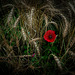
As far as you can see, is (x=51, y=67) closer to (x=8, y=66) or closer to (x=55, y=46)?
(x=55, y=46)

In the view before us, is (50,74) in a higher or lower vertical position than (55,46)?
lower

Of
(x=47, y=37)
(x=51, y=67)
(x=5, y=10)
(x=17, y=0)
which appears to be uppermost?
(x=17, y=0)

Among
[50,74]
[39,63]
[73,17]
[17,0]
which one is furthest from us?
[17,0]

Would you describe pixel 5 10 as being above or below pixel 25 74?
above

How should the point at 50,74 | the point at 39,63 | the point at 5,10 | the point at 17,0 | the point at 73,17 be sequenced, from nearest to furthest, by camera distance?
the point at 50,74, the point at 39,63, the point at 73,17, the point at 17,0, the point at 5,10

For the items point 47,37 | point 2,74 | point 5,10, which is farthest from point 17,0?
point 2,74

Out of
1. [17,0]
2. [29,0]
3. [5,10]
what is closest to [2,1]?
[5,10]

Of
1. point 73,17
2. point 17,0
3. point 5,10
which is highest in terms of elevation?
point 17,0

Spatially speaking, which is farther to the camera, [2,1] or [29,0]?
[2,1]

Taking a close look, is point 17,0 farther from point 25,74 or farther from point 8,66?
point 25,74
